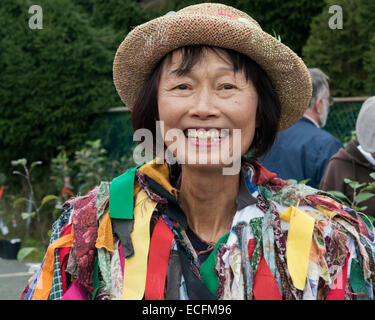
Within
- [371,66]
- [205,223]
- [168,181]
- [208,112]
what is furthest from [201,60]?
[371,66]

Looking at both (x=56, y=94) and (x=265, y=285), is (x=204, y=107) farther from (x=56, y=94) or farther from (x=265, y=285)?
(x=56, y=94)

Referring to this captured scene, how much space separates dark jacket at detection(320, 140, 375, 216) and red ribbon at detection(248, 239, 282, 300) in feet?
5.98

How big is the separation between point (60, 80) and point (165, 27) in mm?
5425

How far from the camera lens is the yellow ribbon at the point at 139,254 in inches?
60.7

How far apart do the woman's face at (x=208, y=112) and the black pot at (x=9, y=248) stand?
4.58 meters

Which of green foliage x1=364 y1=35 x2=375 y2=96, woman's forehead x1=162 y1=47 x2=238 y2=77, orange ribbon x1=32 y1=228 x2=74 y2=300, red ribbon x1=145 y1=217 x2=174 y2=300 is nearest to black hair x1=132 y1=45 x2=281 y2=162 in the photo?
woman's forehead x1=162 y1=47 x2=238 y2=77

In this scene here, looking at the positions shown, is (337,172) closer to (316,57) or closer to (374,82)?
(374,82)

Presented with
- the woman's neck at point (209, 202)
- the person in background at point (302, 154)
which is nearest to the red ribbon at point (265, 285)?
the woman's neck at point (209, 202)

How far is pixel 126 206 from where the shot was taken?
168 centimetres

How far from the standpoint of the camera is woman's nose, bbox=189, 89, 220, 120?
1.56 metres

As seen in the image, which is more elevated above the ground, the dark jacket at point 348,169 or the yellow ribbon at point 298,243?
the yellow ribbon at point 298,243

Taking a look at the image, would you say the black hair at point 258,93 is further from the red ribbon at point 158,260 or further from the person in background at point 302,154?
the person in background at point 302,154

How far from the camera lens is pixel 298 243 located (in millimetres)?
1592

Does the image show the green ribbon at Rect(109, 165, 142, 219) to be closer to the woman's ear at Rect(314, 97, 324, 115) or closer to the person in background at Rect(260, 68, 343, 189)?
the person in background at Rect(260, 68, 343, 189)
